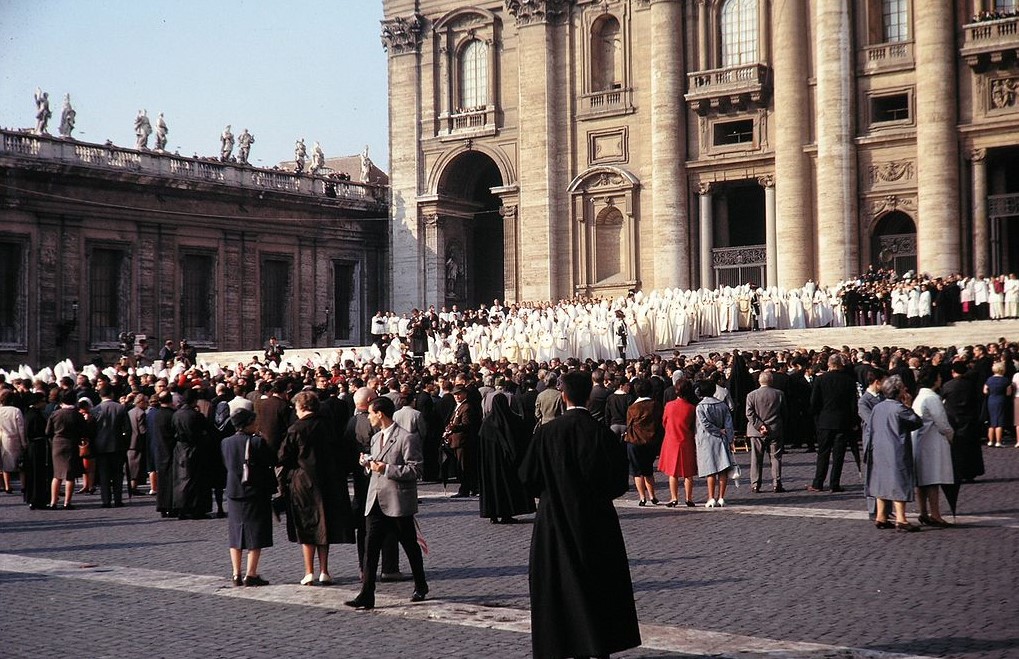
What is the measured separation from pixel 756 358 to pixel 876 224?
52.3 ft

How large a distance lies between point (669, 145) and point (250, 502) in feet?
108

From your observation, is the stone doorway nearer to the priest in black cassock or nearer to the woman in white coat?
the woman in white coat

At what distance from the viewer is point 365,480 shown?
1112cm

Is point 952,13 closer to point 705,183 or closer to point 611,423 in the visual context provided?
point 705,183

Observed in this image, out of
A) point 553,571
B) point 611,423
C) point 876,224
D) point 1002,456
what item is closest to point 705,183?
point 876,224

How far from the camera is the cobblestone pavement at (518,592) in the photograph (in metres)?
8.28

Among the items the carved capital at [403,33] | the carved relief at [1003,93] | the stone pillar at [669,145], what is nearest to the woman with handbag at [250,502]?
the carved relief at [1003,93]

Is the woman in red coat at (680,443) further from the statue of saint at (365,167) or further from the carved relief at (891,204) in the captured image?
the statue of saint at (365,167)

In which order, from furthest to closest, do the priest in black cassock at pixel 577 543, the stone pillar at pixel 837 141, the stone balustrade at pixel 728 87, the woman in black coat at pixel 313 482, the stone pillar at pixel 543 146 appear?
the stone pillar at pixel 543 146
the stone balustrade at pixel 728 87
the stone pillar at pixel 837 141
the woman in black coat at pixel 313 482
the priest in black cassock at pixel 577 543

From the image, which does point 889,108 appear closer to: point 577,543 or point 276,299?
point 276,299

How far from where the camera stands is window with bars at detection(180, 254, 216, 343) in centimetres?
4300

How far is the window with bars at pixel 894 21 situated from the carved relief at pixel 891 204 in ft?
16.2

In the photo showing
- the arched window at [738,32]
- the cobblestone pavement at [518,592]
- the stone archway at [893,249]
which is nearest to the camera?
the cobblestone pavement at [518,592]

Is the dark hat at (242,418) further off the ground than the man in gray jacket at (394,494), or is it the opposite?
the dark hat at (242,418)
